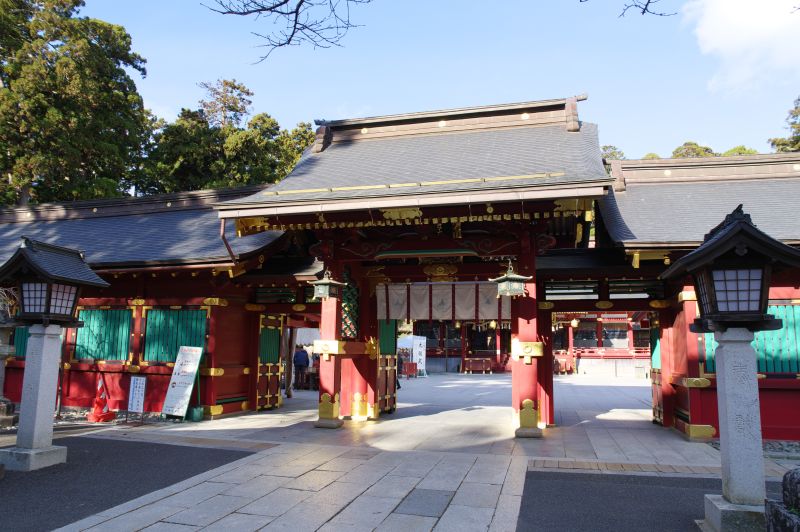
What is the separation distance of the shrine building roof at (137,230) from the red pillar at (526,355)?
5.86 meters

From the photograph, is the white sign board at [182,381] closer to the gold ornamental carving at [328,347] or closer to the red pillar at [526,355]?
the gold ornamental carving at [328,347]

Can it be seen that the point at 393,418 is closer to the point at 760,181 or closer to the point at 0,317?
the point at 0,317

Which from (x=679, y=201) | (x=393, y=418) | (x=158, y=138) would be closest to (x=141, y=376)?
(x=393, y=418)

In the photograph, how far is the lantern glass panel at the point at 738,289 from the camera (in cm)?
491

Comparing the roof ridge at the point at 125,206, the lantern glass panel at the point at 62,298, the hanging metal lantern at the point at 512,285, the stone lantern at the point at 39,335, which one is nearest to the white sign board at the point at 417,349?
the roof ridge at the point at 125,206

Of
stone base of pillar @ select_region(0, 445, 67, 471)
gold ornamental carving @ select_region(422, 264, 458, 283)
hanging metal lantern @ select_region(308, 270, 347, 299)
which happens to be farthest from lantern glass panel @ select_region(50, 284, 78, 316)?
gold ornamental carving @ select_region(422, 264, 458, 283)

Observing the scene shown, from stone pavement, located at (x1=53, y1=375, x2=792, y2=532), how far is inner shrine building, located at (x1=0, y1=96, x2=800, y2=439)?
101cm

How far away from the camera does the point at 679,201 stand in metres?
11.5

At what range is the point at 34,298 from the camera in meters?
7.39

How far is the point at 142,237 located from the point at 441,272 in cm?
843

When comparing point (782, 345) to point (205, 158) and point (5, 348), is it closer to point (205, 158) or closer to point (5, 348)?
point (5, 348)

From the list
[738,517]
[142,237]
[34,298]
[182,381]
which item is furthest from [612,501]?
[142,237]

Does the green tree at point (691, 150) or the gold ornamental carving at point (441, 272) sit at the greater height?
the green tree at point (691, 150)

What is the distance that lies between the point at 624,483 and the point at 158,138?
91.9 feet
